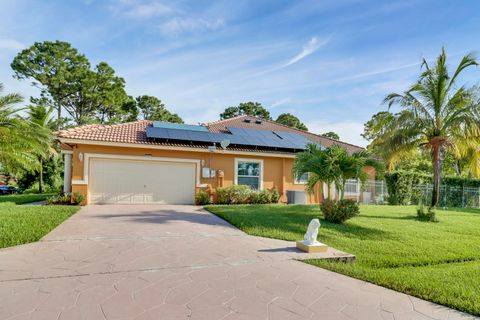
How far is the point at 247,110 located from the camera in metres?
49.8

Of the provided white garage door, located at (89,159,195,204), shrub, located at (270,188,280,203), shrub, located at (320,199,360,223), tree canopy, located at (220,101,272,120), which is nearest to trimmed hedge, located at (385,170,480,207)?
shrub, located at (270,188,280,203)

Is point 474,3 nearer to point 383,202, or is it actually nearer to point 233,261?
point 233,261

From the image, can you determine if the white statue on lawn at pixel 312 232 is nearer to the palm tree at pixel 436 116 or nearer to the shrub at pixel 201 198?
the shrub at pixel 201 198

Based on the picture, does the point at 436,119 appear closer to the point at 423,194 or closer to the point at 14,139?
the point at 423,194

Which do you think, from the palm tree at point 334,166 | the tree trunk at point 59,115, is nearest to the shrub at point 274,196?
the palm tree at point 334,166

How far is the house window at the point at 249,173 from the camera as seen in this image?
17062 millimetres

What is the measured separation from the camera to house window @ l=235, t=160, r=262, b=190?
56.0ft

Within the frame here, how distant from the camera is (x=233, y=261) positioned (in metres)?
5.73

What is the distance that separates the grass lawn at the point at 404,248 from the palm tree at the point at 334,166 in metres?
1.64

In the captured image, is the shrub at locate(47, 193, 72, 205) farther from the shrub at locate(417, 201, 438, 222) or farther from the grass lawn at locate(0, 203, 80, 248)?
the shrub at locate(417, 201, 438, 222)

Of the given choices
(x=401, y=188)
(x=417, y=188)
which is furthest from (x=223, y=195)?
(x=417, y=188)

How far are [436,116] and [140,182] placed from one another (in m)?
15.1

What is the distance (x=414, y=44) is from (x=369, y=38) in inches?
81.5

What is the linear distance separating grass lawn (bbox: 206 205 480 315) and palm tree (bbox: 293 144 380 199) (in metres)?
1.64
